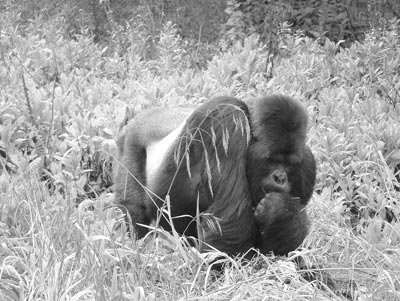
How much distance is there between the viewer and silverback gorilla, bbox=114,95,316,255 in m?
2.97

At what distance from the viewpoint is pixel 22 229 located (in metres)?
3.07

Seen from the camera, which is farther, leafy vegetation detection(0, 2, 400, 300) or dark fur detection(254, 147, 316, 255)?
dark fur detection(254, 147, 316, 255)

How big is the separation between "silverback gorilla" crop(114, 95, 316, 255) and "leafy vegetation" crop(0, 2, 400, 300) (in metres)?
0.12

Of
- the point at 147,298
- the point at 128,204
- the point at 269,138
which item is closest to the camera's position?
the point at 147,298

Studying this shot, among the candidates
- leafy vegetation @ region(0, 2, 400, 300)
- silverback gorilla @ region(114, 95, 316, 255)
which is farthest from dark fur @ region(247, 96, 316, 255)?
leafy vegetation @ region(0, 2, 400, 300)

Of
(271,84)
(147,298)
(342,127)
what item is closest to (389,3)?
(271,84)

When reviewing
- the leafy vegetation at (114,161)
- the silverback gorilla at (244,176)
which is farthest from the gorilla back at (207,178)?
the leafy vegetation at (114,161)

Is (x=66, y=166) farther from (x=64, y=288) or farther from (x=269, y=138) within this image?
(x=64, y=288)

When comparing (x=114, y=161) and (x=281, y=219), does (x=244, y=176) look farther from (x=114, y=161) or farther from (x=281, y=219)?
(x=114, y=161)

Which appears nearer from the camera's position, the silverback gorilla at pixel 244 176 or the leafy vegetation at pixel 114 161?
the leafy vegetation at pixel 114 161

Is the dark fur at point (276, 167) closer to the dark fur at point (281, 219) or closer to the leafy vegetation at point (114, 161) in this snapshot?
the dark fur at point (281, 219)

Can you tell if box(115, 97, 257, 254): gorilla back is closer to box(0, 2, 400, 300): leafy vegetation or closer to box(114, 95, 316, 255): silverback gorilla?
box(114, 95, 316, 255): silverback gorilla

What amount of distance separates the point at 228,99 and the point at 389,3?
5207mm

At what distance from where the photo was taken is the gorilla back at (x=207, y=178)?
117 inches
